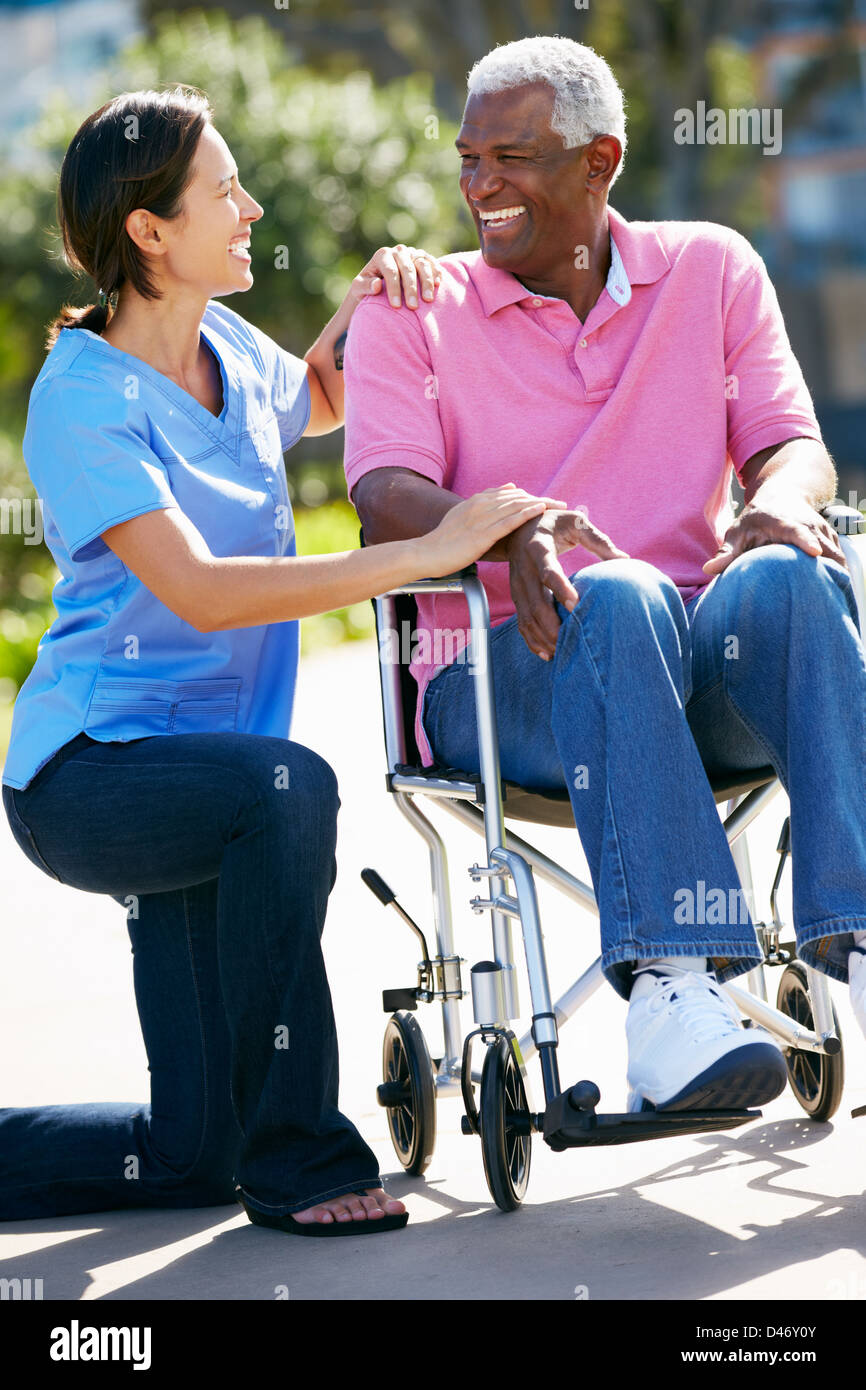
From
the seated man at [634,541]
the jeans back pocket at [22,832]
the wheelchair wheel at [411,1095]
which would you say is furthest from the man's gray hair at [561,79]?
the wheelchair wheel at [411,1095]

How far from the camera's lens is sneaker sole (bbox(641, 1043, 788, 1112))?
2.33 metres

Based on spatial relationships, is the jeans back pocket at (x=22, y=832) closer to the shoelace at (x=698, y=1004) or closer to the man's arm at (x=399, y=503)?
the man's arm at (x=399, y=503)

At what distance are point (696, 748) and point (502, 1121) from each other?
2.02ft

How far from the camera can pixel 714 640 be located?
2.75m

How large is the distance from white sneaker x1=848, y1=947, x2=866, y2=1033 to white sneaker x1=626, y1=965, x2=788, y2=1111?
0.16 metres

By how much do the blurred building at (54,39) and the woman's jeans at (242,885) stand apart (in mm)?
19349

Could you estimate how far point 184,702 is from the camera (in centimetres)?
295

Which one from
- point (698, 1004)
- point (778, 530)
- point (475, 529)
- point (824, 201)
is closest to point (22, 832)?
point (475, 529)

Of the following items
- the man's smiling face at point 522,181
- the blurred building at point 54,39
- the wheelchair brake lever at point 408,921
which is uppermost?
the blurred building at point 54,39

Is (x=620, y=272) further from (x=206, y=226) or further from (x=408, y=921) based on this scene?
(x=408, y=921)

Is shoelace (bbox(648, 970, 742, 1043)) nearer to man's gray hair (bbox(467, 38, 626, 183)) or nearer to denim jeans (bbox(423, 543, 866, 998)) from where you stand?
denim jeans (bbox(423, 543, 866, 998))

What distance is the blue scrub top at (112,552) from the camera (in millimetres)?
2801

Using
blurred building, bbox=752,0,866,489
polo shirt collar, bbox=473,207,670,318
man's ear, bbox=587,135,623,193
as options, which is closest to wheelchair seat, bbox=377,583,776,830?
polo shirt collar, bbox=473,207,670,318
